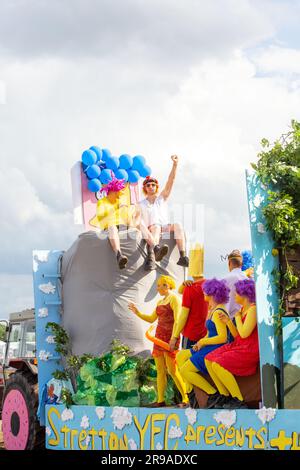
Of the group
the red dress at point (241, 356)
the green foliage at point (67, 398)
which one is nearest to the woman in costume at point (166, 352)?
the green foliage at point (67, 398)

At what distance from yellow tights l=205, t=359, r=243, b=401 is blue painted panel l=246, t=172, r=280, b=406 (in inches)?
12.3

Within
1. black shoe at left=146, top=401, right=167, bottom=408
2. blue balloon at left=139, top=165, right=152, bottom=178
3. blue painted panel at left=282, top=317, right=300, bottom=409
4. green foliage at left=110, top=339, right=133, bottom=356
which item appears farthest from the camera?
blue balloon at left=139, top=165, right=152, bottom=178

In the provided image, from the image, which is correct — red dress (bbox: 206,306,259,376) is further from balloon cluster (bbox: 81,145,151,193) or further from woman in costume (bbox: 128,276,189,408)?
balloon cluster (bbox: 81,145,151,193)

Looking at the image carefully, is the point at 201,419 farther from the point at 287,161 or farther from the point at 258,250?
the point at 287,161

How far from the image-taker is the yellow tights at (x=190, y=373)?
20.6 ft

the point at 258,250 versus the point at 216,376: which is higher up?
the point at 258,250

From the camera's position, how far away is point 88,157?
9.39 metres

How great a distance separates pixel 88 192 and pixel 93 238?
6.30ft

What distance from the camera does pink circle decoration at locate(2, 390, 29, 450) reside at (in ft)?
27.1

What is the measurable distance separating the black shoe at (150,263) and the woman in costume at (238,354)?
1438 mm

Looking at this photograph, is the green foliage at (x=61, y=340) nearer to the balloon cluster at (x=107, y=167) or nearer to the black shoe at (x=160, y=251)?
the black shoe at (x=160, y=251)

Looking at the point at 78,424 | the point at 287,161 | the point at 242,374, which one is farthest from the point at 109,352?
the point at 287,161

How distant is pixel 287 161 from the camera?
20.4ft

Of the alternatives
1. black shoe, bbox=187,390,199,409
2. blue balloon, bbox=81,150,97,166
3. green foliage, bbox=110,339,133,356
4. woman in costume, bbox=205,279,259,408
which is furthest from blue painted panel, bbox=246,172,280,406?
blue balloon, bbox=81,150,97,166
